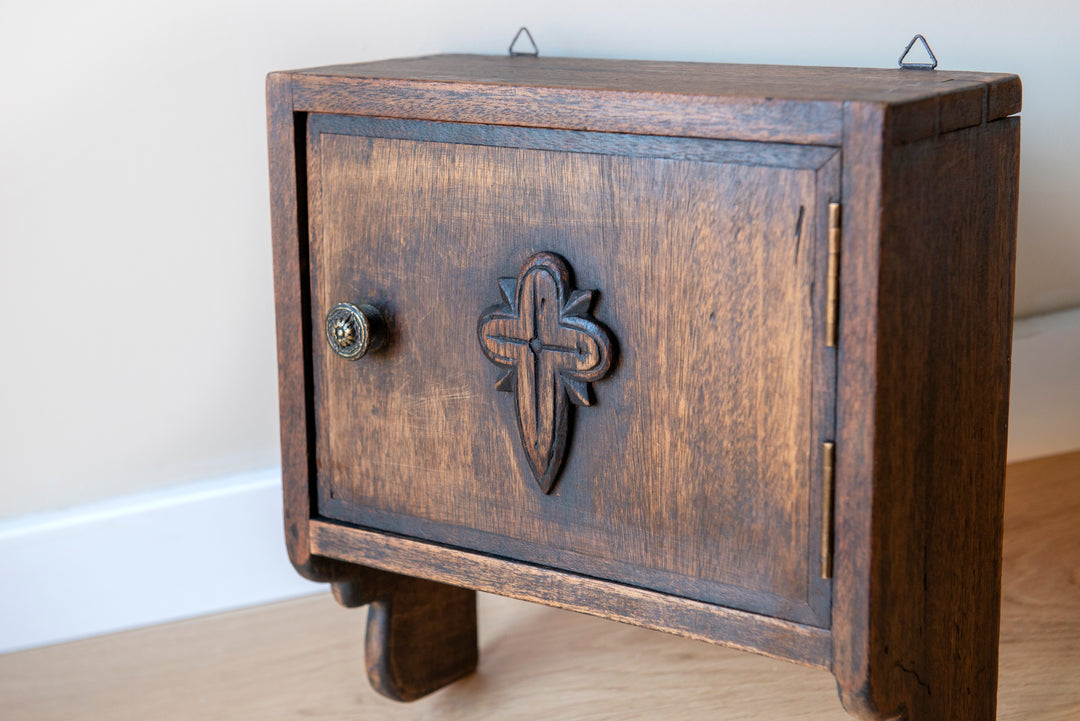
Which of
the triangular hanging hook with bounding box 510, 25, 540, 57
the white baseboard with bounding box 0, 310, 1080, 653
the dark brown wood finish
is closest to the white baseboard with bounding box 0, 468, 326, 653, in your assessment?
the white baseboard with bounding box 0, 310, 1080, 653

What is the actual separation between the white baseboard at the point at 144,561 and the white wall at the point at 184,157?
0.09 ft

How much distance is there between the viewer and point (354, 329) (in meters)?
0.79

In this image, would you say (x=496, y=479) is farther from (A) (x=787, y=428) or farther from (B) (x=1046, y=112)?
(B) (x=1046, y=112)

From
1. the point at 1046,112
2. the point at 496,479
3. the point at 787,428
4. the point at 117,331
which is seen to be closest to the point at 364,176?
the point at 496,479

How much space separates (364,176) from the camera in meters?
0.79

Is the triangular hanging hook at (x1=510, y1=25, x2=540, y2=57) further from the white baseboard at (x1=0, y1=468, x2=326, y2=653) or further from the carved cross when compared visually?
the white baseboard at (x1=0, y1=468, x2=326, y2=653)

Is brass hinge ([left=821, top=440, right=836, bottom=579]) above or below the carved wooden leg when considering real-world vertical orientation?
above

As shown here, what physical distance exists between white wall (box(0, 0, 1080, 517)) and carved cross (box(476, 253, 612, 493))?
0.44 metres

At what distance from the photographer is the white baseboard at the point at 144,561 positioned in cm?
113

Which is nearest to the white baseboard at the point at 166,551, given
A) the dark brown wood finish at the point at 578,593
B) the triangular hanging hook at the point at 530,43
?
the dark brown wood finish at the point at 578,593

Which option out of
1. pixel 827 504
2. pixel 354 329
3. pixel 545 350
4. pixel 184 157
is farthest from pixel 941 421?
pixel 184 157

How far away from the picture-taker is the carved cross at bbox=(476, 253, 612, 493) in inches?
28.4

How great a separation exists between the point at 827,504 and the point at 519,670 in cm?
45

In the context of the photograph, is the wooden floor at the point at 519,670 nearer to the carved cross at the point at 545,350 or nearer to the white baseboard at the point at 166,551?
the white baseboard at the point at 166,551
